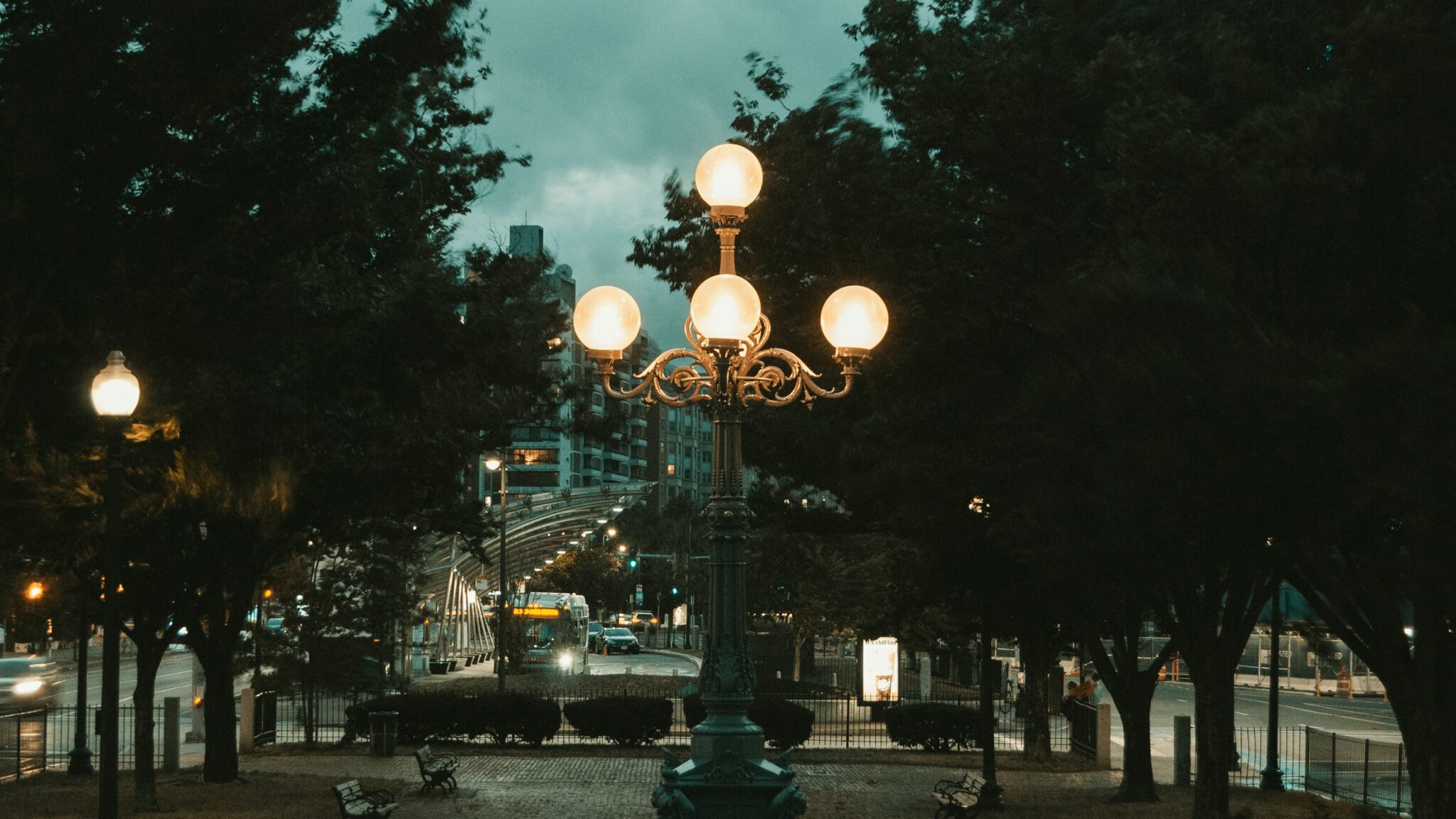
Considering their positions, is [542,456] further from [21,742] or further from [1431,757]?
[1431,757]

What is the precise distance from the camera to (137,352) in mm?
13703

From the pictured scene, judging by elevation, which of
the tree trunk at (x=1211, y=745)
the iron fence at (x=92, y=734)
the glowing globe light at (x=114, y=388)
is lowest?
the iron fence at (x=92, y=734)

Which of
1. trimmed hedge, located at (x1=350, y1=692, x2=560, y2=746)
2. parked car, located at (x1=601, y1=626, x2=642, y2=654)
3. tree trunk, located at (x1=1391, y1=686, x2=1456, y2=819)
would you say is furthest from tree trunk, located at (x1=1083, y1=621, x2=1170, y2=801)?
parked car, located at (x1=601, y1=626, x2=642, y2=654)

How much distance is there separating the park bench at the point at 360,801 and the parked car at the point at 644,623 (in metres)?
93.8

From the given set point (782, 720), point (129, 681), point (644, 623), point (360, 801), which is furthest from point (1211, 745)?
point (644, 623)

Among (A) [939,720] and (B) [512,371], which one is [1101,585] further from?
(A) [939,720]

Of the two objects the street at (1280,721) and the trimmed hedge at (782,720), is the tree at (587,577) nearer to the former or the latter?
the street at (1280,721)

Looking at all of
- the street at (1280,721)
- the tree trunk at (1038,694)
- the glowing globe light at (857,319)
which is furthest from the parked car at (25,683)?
the glowing globe light at (857,319)

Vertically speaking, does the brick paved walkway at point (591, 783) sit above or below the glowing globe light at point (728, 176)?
below

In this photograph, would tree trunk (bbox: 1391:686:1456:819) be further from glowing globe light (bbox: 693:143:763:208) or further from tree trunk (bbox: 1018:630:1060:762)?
tree trunk (bbox: 1018:630:1060:762)

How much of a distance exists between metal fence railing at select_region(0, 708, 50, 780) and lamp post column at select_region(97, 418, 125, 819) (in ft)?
35.0

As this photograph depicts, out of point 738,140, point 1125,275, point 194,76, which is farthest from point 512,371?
point 1125,275

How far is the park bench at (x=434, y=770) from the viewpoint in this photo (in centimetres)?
2262

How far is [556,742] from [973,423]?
19391 millimetres
